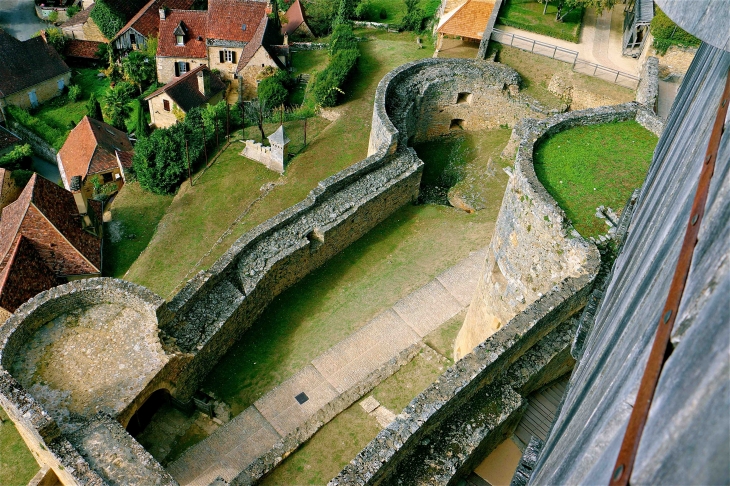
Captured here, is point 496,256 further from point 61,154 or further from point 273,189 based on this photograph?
point 61,154

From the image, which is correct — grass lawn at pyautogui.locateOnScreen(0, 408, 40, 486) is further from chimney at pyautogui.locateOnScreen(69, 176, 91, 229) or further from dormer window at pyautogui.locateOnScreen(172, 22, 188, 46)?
dormer window at pyautogui.locateOnScreen(172, 22, 188, 46)

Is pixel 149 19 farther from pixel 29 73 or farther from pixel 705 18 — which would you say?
pixel 705 18

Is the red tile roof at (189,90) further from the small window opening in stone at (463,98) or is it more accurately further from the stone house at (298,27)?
the small window opening in stone at (463,98)

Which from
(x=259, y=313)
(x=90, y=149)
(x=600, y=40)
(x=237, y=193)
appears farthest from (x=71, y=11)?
(x=259, y=313)

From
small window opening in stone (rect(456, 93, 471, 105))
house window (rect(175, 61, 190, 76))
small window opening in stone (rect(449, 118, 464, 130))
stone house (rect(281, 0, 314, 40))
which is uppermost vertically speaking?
small window opening in stone (rect(456, 93, 471, 105))

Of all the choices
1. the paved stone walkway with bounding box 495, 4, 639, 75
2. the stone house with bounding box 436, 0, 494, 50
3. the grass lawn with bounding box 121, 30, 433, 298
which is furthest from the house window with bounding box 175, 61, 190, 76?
the paved stone walkway with bounding box 495, 4, 639, 75
